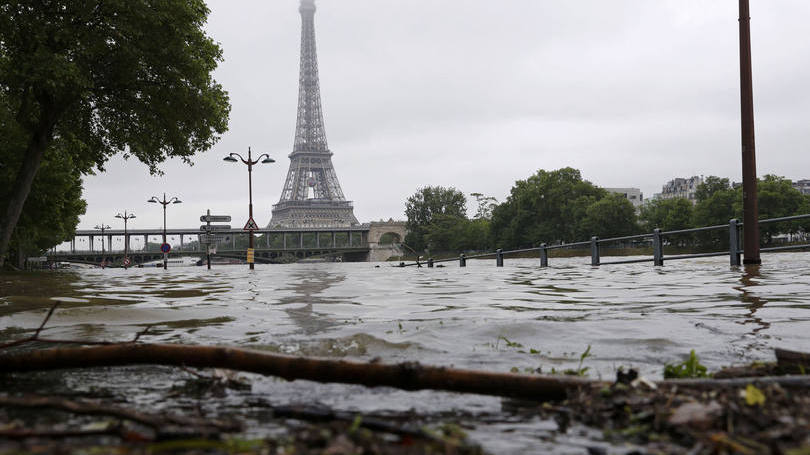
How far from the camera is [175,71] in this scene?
Result: 642 inches

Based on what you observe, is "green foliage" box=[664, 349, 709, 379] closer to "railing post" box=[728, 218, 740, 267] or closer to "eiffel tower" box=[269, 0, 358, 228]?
"railing post" box=[728, 218, 740, 267]

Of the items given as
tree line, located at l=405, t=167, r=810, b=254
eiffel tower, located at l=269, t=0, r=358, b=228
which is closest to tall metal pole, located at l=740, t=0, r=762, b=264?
tree line, located at l=405, t=167, r=810, b=254

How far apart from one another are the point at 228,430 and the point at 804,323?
4.16 m

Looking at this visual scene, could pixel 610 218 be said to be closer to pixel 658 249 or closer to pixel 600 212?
pixel 600 212

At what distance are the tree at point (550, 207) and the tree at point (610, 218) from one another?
3.43 m

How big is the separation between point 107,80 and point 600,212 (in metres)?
75.2

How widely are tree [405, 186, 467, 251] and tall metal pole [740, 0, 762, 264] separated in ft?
402

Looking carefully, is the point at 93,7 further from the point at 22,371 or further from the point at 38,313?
the point at 22,371

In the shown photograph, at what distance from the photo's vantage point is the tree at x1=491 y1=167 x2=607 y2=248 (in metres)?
89.6

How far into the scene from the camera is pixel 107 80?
1612cm

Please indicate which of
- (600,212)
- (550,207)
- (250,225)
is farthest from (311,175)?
(250,225)

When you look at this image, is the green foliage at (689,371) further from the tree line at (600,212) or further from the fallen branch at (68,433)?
the tree line at (600,212)

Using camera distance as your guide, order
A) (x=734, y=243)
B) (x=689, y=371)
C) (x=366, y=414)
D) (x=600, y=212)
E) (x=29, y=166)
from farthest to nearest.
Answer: (x=600, y=212)
(x=29, y=166)
(x=734, y=243)
(x=689, y=371)
(x=366, y=414)

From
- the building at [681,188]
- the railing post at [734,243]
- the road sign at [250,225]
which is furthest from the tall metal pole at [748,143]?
the building at [681,188]
